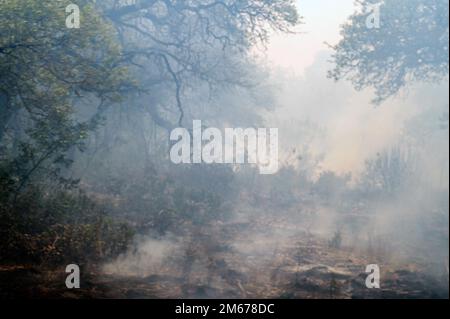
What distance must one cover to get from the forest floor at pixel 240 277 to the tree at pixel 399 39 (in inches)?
305

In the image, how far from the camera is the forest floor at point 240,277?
281 inches

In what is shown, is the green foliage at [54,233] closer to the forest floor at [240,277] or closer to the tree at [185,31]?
the forest floor at [240,277]

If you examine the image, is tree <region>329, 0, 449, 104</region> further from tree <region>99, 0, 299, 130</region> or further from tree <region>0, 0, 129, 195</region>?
tree <region>0, 0, 129, 195</region>

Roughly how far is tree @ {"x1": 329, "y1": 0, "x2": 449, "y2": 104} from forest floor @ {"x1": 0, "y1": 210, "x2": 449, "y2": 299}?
7749 millimetres

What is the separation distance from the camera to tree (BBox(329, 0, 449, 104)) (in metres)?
14.3

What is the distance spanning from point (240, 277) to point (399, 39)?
10851 mm

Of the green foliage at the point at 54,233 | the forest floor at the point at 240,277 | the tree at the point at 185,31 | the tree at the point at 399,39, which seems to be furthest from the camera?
the tree at the point at 185,31

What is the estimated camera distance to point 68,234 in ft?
28.6

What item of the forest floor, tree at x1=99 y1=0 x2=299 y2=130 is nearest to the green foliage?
the forest floor

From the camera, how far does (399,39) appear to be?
48.8 feet

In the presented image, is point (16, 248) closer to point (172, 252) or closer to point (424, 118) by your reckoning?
point (172, 252)

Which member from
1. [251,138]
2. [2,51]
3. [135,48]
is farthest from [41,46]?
[251,138]

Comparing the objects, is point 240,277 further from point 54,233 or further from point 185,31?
point 185,31

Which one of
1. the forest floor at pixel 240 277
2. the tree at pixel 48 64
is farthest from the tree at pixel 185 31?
the forest floor at pixel 240 277
